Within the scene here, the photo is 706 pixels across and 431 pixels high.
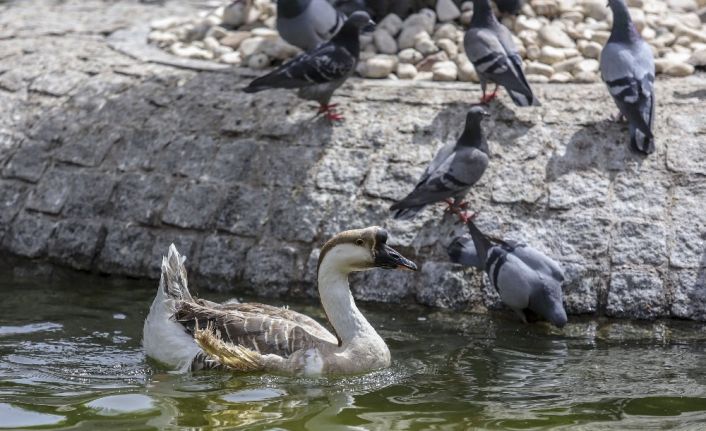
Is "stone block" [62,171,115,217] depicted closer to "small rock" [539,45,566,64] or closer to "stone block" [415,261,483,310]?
"stone block" [415,261,483,310]

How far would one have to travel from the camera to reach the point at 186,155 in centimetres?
961

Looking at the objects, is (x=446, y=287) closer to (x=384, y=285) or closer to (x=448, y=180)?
(x=384, y=285)

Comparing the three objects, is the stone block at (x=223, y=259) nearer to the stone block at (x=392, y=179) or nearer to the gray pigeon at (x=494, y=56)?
the stone block at (x=392, y=179)

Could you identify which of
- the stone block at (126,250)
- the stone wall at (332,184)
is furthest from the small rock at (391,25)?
the stone block at (126,250)

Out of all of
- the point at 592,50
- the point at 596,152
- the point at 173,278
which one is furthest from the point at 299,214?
the point at 592,50

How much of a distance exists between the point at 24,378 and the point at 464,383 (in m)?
2.55

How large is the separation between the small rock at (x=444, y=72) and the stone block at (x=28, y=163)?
3.39m

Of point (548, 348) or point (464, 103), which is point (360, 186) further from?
point (548, 348)

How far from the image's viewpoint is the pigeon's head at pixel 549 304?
26.0 feet

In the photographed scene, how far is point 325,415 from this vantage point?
629cm

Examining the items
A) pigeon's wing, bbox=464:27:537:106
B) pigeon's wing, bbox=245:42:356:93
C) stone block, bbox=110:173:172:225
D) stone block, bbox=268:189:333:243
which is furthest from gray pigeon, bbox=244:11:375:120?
stone block, bbox=110:173:172:225

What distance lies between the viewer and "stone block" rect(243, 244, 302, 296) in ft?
29.0

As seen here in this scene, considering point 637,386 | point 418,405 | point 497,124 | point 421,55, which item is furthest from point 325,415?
point 421,55

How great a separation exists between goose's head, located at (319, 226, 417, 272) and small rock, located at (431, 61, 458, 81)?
3329mm
